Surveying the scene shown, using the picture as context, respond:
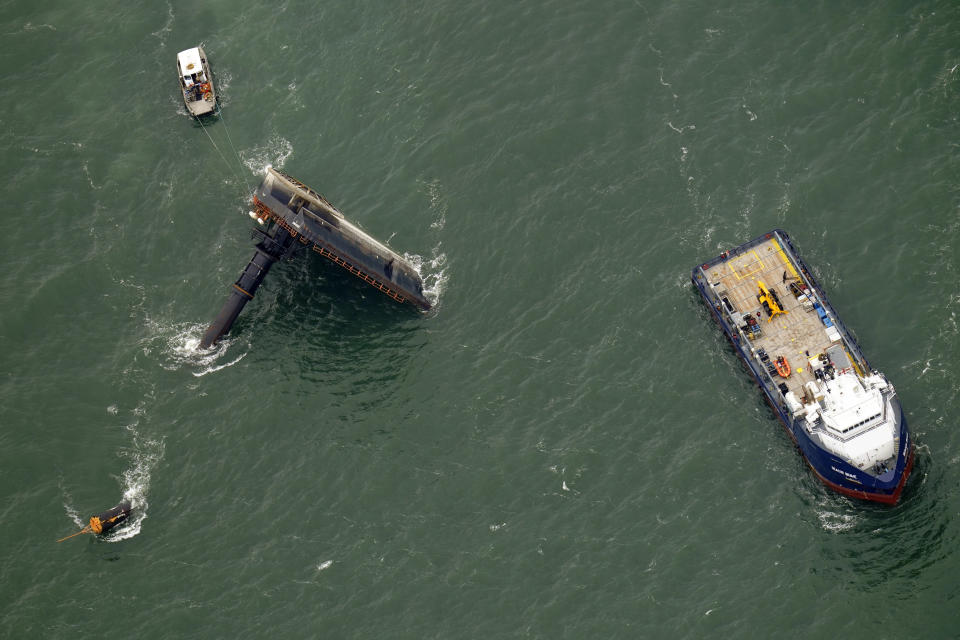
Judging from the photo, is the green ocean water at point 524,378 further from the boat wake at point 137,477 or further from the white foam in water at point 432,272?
the white foam in water at point 432,272

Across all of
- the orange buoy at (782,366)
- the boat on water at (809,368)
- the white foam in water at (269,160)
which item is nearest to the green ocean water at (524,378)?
the white foam in water at (269,160)

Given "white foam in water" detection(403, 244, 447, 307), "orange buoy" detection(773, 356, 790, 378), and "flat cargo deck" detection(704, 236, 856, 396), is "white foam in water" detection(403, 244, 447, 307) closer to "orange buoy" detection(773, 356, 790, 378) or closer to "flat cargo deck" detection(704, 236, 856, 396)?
"flat cargo deck" detection(704, 236, 856, 396)

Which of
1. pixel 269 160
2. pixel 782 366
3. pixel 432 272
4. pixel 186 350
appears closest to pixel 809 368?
pixel 782 366

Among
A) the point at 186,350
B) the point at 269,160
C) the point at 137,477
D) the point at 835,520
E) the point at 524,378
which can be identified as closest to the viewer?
the point at 835,520

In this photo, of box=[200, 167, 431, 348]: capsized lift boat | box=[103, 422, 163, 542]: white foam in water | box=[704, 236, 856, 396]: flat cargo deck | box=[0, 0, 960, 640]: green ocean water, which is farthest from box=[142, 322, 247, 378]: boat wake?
box=[704, 236, 856, 396]: flat cargo deck

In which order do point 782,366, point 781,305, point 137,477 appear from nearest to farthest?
point 782,366
point 137,477
point 781,305

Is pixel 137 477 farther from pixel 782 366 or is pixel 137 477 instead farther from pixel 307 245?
pixel 782 366

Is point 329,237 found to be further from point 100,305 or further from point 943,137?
point 943,137

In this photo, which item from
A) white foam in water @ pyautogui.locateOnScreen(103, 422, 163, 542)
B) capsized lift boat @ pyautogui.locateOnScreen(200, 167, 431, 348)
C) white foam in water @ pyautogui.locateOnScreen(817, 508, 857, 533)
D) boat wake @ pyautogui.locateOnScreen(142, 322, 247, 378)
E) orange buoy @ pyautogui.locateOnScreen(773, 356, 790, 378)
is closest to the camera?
white foam in water @ pyautogui.locateOnScreen(817, 508, 857, 533)
